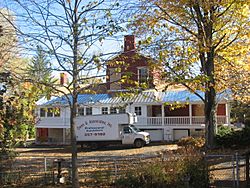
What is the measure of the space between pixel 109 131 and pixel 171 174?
21.3m

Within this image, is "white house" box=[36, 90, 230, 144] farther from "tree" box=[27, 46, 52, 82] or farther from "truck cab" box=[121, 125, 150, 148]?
"tree" box=[27, 46, 52, 82]

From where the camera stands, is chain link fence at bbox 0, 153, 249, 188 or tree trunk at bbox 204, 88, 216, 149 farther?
tree trunk at bbox 204, 88, 216, 149

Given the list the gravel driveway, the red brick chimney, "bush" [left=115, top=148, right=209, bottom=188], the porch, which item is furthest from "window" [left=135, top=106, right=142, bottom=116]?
the red brick chimney

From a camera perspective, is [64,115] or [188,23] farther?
[64,115]

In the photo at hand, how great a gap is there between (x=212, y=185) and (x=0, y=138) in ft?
25.6

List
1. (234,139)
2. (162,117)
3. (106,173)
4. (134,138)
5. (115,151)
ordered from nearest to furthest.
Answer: (106,173)
(234,139)
(115,151)
(134,138)
(162,117)

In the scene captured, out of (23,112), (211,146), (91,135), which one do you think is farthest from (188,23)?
(91,135)

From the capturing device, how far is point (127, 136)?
107 feet

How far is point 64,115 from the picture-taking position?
42094 mm

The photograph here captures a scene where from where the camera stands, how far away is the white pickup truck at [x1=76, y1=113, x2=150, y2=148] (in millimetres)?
32750

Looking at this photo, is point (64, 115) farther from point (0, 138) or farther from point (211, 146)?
point (0, 138)

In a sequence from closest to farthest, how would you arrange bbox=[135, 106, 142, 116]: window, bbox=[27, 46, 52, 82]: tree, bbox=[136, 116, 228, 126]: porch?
bbox=[27, 46, 52, 82]: tree
bbox=[136, 116, 228, 126]: porch
bbox=[135, 106, 142, 116]: window

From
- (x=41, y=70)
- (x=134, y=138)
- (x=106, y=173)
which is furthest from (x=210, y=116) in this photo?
(x=41, y=70)

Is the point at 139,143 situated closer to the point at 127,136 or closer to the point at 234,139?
the point at 127,136
